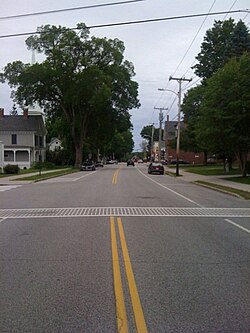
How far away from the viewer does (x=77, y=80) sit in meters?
69.9

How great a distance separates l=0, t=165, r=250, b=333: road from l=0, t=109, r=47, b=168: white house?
64.6 metres

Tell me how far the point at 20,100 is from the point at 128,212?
6207 centimetres

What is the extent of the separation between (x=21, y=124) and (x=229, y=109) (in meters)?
50.9

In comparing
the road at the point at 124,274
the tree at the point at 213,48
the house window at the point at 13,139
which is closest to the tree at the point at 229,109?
the road at the point at 124,274

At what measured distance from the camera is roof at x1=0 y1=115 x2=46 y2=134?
79.6m

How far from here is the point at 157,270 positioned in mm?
7562

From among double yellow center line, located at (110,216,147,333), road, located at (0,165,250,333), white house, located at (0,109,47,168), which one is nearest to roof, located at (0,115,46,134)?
white house, located at (0,109,47,168)

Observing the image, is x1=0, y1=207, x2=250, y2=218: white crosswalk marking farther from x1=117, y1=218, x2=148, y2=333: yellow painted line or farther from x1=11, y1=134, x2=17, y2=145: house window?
x1=11, y1=134, x2=17, y2=145: house window

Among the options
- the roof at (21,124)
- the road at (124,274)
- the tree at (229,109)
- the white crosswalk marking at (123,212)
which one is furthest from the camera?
the roof at (21,124)

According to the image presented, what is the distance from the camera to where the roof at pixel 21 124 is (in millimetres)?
79625

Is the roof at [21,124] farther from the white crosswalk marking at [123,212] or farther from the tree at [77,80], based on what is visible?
the white crosswalk marking at [123,212]

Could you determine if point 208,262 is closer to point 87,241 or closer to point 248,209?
point 87,241

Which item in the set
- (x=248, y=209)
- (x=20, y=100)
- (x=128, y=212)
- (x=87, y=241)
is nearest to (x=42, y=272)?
(x=87, y=241)

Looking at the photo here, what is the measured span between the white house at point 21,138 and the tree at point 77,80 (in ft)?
16.7
